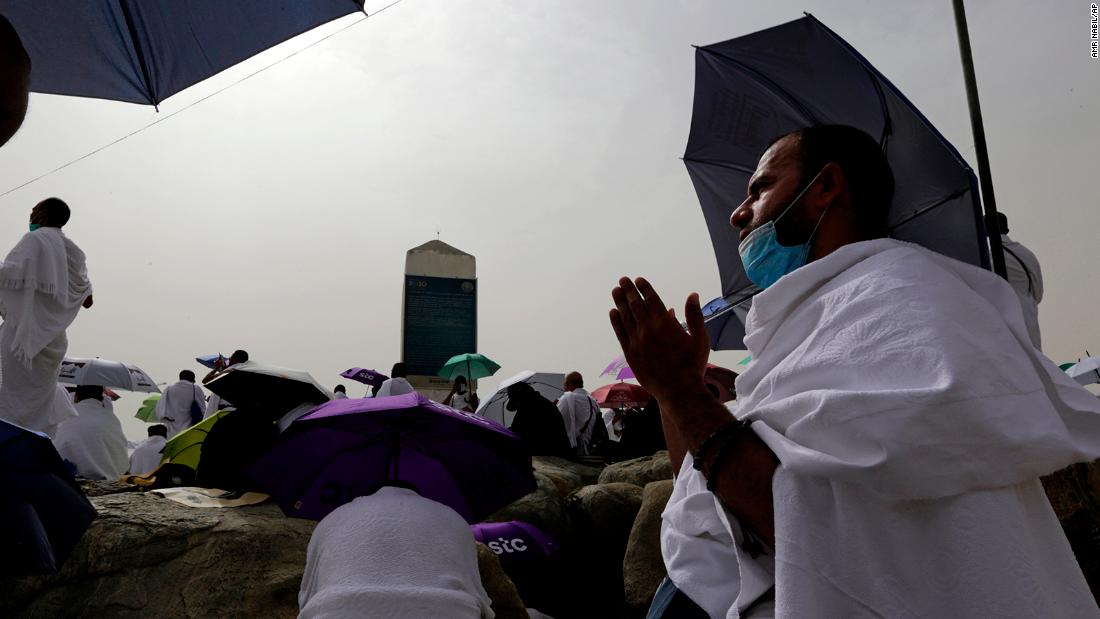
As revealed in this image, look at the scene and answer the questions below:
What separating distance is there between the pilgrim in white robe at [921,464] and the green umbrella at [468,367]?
14911 mm

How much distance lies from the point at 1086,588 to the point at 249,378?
4059mm

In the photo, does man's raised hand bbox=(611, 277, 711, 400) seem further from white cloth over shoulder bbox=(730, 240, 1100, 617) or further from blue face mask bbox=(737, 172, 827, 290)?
blue face mask bbox=(737, 172, 827, 290)

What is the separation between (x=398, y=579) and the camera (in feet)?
7.13

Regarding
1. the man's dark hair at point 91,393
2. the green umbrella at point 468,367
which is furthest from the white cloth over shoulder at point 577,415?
the man's dark hair at point 91,393

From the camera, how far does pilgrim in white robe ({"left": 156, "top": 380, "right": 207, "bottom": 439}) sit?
36.0 feet

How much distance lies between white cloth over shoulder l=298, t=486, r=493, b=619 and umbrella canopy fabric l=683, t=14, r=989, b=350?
2488 mm

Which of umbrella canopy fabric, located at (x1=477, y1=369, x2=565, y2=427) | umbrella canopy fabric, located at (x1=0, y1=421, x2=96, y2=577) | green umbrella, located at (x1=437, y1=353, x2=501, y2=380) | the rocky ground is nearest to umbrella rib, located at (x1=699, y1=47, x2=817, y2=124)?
the rocky ground

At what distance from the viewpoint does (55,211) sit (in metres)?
5.82

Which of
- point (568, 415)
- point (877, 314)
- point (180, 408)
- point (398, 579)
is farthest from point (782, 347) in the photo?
point (180, 408)

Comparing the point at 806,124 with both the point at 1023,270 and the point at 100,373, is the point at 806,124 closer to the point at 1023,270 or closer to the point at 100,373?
the point at 1023,270

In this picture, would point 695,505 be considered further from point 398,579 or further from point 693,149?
point 693,149

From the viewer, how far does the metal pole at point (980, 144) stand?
12.9 ft

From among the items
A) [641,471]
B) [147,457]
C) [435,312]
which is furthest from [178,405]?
[435,312]

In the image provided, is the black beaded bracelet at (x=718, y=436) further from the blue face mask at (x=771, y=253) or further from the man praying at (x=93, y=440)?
Result: the man praying at (x=93, y=440)
